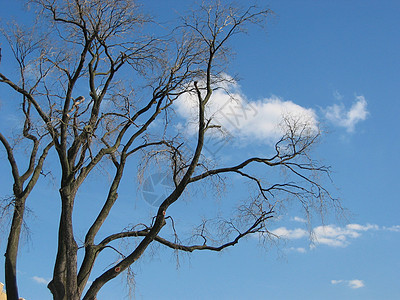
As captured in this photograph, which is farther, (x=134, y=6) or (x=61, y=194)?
(x=134, y=6)

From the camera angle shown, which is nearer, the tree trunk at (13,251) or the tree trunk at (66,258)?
the tree trunk at (66,258)

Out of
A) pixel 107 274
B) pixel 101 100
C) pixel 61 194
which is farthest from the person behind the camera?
pixel 101 100

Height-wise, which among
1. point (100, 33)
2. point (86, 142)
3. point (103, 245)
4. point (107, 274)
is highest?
point (100, 33)

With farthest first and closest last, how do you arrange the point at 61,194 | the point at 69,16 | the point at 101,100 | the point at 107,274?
1. the point at 101,100
2. the point at 69,16
3. the point at 61,194
4. the point at 107,274

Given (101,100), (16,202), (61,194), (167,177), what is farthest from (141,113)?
(16,202)

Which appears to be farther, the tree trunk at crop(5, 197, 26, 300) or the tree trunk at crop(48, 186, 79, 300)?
the tree trunk at crop(5, 197, 26, 300)

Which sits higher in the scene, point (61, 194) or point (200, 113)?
point (200, 113)

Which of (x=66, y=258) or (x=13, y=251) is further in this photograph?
(x=13, y=251)

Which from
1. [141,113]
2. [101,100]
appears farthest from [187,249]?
[101,100]

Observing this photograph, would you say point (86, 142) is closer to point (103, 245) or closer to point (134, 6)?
point (103, 245)

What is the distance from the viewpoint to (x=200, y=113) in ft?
26.7

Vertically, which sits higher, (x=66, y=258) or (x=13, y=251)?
(x=13, y=251)

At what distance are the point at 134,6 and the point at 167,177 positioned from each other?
3.30 metres

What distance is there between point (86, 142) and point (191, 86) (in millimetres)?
2286
